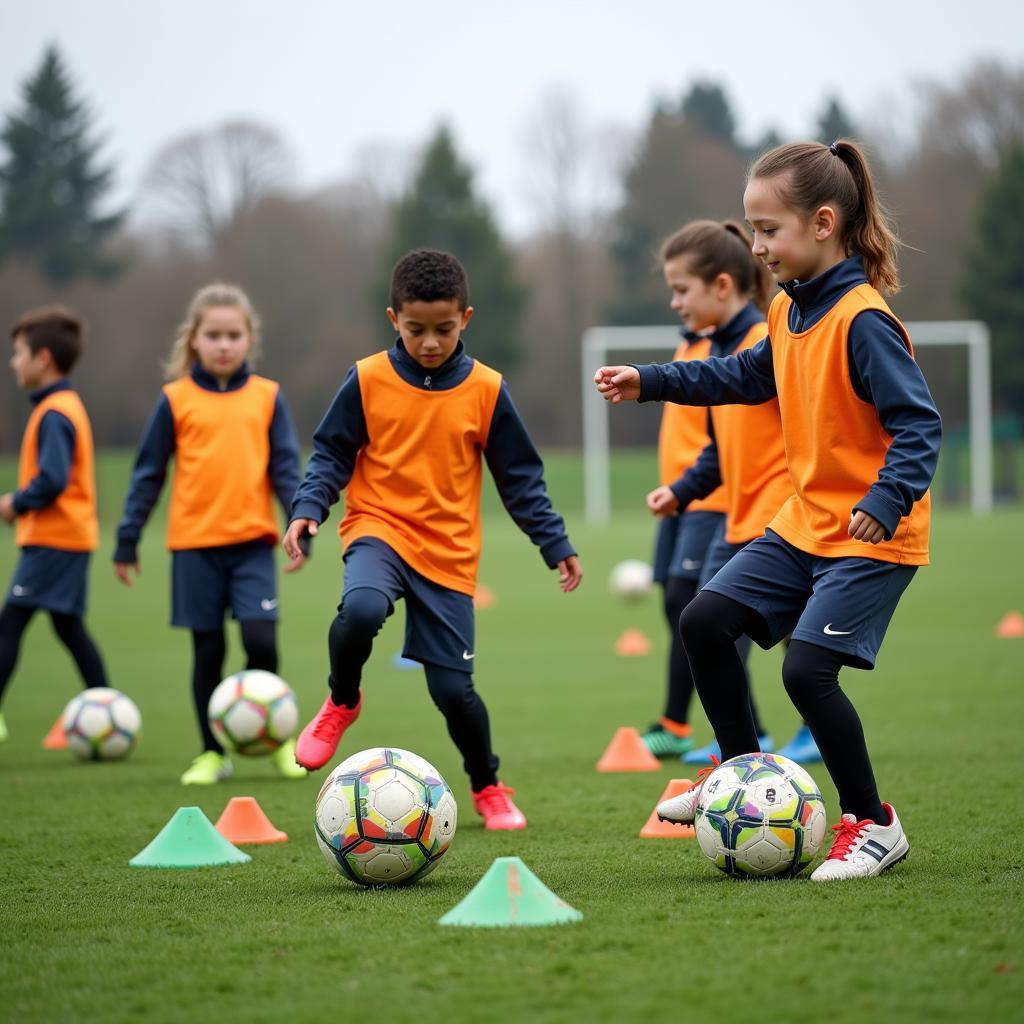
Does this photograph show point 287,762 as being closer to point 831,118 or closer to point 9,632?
point 9,632

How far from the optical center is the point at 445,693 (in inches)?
213

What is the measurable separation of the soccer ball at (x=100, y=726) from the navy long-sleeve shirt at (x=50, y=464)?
40.3 inches

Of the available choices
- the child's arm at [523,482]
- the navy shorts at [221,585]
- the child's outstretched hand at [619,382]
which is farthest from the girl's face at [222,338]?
the child's outstretched hand at [619,382]

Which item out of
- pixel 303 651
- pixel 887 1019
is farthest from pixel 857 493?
pixel 303 651

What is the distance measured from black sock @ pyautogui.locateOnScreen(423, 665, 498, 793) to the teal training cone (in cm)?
156

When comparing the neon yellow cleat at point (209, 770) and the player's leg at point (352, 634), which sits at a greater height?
the player's leg at point (352, 634)

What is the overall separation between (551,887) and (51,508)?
4.60 meters

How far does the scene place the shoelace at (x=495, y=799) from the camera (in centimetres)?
561

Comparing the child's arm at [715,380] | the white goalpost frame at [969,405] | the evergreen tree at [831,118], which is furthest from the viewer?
the evergreen tree at [831,118]

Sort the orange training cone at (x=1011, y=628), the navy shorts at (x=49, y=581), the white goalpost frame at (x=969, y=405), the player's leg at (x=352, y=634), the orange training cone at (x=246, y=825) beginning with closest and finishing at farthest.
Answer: the player's leg at (x=352, y=634), the orange training cone at (x=246, y=825), the navy shorts at (x=49, y=581), the orange training cone at (x=1011, y=628), the white goalpost frame at (x=969, y=405)

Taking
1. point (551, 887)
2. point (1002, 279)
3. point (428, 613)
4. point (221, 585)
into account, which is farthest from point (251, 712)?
point (1002, 279)

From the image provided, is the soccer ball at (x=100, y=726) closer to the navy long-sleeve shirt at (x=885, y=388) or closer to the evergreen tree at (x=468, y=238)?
the navy long-sleeve shirt at (x=885, y=388)

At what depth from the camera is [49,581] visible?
7941mm

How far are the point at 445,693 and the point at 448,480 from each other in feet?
2.48
